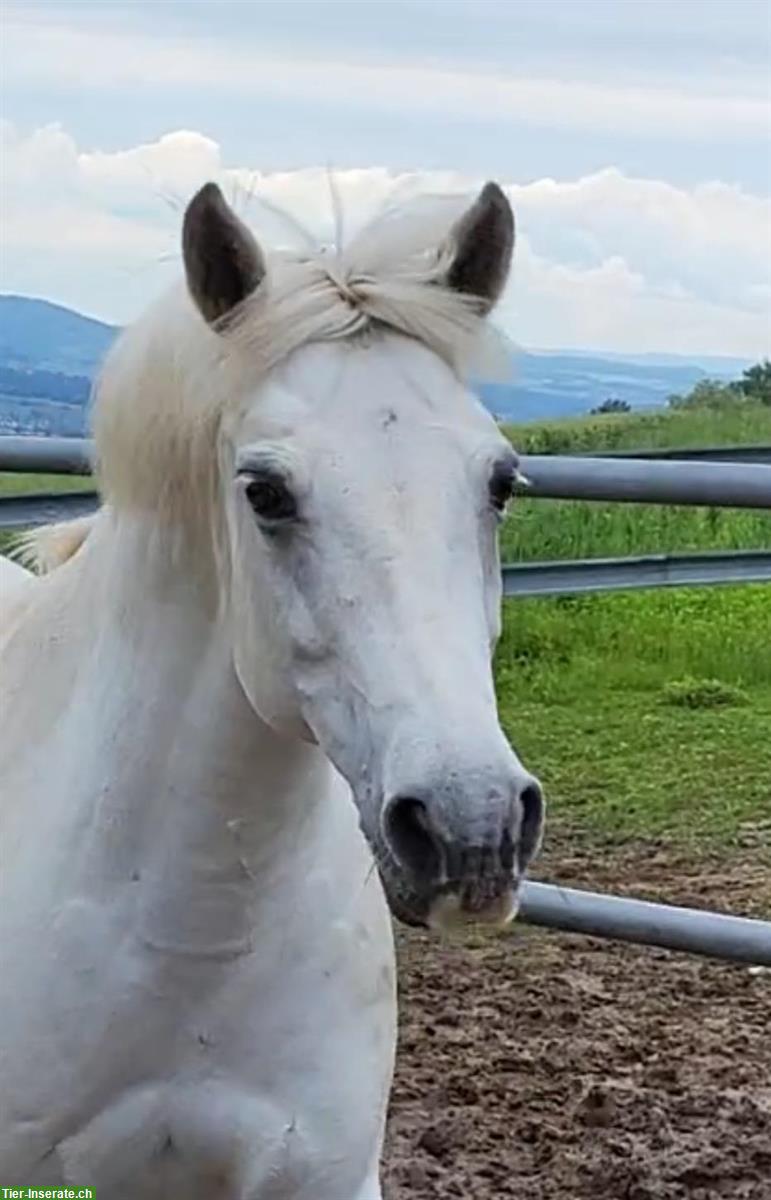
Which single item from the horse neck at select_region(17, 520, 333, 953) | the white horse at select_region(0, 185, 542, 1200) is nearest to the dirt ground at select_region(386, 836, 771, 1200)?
the white horse at select_region(0, 185, 542, 1200)

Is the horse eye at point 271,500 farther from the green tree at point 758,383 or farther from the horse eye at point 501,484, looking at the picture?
the green tree at point 758,383

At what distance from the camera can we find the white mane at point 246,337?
7.00 ft

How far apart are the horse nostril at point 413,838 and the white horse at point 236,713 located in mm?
108

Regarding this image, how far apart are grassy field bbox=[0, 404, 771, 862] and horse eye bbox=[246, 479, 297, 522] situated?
87.0 inches

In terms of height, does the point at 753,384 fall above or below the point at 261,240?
below

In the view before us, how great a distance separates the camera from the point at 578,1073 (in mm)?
3836

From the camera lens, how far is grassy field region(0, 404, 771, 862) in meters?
5.61

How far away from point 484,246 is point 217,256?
0.29 meters

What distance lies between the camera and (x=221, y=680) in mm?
2285

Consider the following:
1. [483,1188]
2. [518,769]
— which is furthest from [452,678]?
[483,1188]

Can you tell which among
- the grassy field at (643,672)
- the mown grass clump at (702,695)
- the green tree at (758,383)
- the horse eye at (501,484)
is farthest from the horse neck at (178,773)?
the green tree at (758,383)

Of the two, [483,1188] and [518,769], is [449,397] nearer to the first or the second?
[518,769]

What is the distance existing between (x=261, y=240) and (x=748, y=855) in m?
3.28

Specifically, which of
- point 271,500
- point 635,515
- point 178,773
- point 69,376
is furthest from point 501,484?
point 635,515
